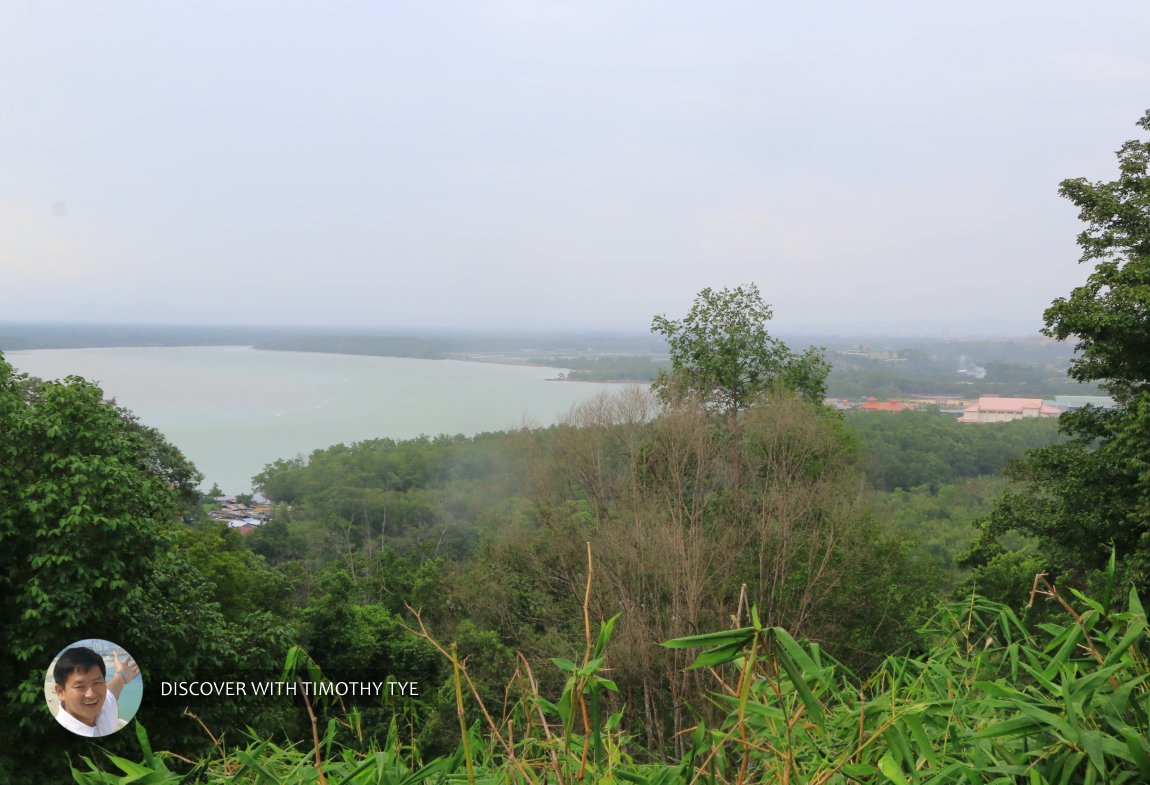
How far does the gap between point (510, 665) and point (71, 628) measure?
411cm

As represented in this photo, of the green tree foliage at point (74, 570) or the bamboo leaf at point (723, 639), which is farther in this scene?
the green tree foliage at point (74, 570)

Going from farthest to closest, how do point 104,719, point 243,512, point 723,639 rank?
point 243,512, point 104,719, point 723,639

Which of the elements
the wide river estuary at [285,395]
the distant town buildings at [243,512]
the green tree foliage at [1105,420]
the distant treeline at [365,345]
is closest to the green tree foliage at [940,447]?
the wide river estuary at [285,395]

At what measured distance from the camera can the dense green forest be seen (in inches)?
34.8

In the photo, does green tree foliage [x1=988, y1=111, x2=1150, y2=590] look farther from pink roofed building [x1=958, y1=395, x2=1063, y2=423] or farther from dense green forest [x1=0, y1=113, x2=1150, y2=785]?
pink roofed building [x1=958, y1=395, x2=1063, y2=423]

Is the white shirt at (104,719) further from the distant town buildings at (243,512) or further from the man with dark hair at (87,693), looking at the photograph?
the distant town buildings at (243,512)

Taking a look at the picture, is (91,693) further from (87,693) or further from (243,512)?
(243,512)

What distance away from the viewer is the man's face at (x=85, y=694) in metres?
3.25

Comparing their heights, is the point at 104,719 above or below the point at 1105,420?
below

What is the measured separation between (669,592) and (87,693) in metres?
5.75

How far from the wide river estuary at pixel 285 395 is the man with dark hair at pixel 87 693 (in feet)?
41.4

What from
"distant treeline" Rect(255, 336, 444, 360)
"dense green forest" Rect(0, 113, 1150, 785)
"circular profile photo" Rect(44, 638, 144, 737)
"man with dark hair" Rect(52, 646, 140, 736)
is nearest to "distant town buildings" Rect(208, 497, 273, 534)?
"dense green forest" Rect(0, 113, 1150, 785)

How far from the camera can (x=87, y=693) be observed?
3.35 meters

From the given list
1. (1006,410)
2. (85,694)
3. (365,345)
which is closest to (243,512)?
(85,694)
